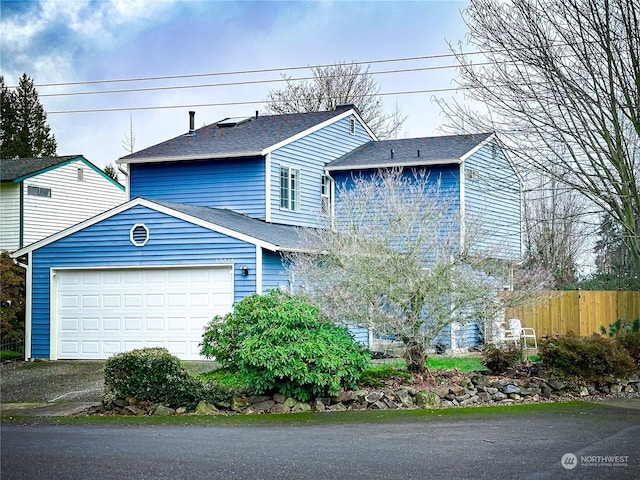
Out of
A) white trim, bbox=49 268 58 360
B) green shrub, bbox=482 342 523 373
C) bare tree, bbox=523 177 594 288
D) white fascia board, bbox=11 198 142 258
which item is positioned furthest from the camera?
bare tree, bbox=523 177 594 288

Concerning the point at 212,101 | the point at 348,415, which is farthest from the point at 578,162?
the point at 212,101

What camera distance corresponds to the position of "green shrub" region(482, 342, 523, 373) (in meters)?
15.9

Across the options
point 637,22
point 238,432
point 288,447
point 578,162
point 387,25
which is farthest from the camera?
point 387,25

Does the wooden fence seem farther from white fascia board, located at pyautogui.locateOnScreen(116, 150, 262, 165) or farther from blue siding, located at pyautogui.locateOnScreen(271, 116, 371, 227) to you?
white fascia board, located at pyautogui.locateOnScreen(116, 150, 262, 165)

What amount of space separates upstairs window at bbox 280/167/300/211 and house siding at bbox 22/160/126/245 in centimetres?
1213

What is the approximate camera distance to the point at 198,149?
24969 millimetres

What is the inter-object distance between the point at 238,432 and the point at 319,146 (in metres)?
15.5

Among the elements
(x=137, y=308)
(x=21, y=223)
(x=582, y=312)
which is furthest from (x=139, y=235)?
(x=21, y=223)

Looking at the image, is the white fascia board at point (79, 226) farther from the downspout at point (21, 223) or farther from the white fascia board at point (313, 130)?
the downspout at point (21, 223)

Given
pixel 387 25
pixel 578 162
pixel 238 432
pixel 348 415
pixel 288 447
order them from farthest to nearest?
1. pixel 387 25
2. pixel 578 162
3. pixel 348 415
4. pixel 238 432
5. pixel 288 447

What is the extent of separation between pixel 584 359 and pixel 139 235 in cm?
1067

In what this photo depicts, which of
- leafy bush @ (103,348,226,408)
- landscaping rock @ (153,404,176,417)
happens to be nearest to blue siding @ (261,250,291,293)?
leafy bush @ (103,348,226,408)

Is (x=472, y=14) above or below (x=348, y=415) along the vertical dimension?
above

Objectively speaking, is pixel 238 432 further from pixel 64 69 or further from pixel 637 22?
pixel 64 69
